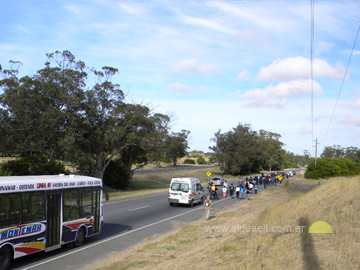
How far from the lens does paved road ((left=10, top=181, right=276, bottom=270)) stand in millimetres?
10273

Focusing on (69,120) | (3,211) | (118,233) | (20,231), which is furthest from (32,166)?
(3,211)

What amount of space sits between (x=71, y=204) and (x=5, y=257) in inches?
110

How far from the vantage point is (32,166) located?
3291cm

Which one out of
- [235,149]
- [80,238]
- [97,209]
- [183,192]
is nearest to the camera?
[80,238]

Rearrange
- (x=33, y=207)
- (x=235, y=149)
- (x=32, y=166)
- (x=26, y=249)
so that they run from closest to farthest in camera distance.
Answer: (x=26, y=249)
(x=33, y=207)
(x=32, y=166)
(x=235, y=149)

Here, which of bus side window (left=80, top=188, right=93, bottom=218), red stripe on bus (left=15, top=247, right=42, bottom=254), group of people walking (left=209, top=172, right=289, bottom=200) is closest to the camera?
red stripe on bus (left=15, top=247, right=42, bottom=254)

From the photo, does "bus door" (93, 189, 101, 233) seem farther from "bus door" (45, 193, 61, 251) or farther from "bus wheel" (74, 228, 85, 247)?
"bus door" (45, 193, 61, 251)

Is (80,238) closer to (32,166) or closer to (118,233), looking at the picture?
(118,233)

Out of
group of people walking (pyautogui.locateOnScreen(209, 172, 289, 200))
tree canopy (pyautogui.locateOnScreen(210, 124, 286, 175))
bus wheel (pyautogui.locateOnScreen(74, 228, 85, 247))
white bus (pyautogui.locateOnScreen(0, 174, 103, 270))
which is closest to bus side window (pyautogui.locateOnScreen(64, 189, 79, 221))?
white bus (pyautogui.locateOnScreen(0, 174, 103, 270))

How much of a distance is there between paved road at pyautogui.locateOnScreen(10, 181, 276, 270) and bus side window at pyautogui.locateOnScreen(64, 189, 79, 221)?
112 centimetres

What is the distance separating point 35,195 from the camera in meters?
10.3

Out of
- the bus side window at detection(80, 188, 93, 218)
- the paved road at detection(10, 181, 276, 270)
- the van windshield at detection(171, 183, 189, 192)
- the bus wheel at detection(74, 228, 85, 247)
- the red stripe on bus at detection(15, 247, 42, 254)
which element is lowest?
the paved road at detection(10, 181, 276, 270)

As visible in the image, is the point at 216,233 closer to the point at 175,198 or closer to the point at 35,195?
the point at 35,195

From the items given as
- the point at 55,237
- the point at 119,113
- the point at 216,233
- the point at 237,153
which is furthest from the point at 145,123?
the point at 237,153
